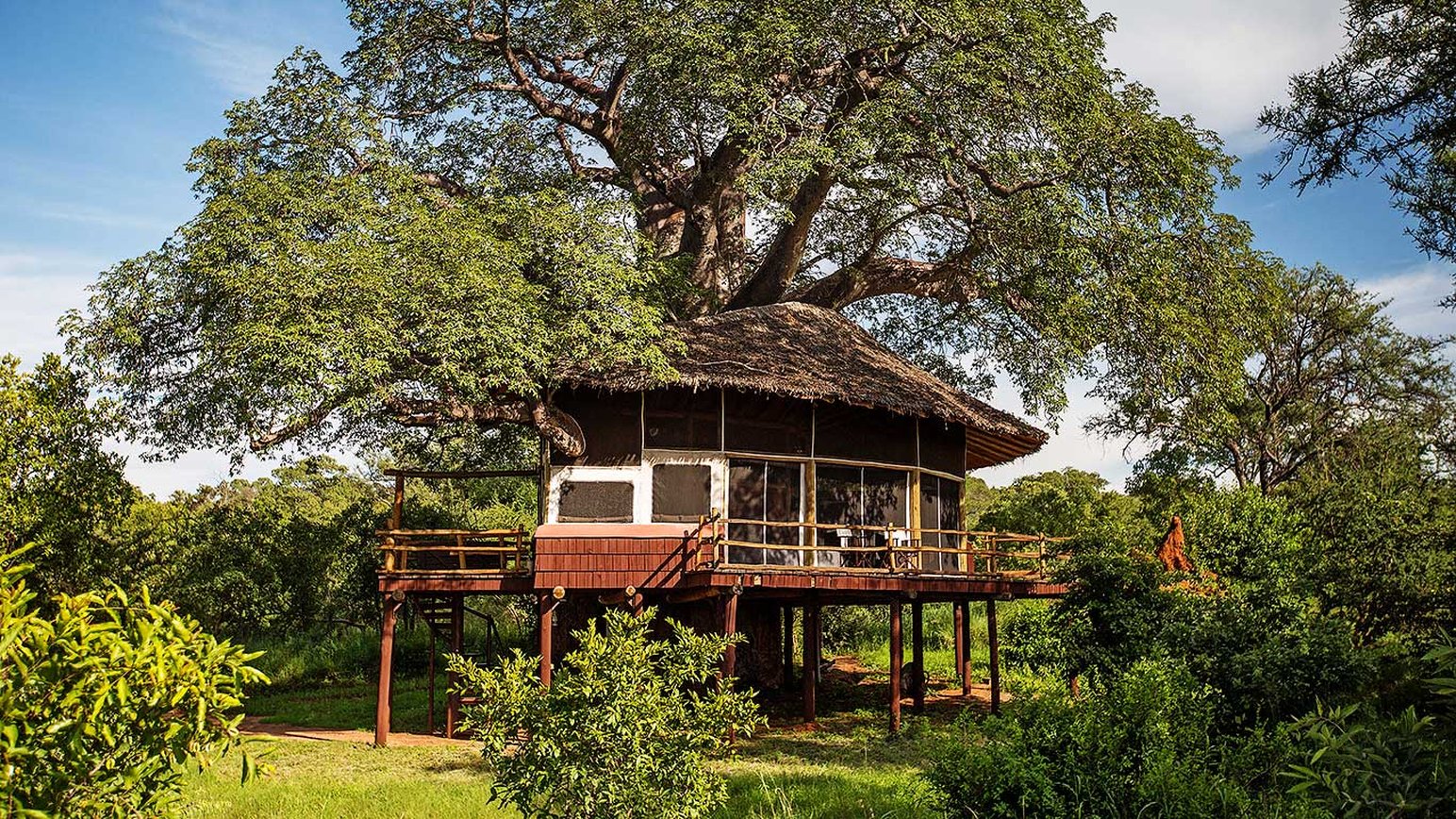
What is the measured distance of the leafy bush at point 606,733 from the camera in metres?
6.15

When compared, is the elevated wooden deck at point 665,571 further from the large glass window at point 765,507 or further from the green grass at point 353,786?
the green grass at point 353,786

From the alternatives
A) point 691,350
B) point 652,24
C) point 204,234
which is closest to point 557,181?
point 652,24

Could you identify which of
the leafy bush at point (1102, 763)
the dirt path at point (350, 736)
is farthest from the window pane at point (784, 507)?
the leafy bush at point (1102, 763)

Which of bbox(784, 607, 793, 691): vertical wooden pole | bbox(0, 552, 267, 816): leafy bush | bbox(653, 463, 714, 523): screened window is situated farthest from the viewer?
bbox(784, 607, 793, 691): vertical wooden pole

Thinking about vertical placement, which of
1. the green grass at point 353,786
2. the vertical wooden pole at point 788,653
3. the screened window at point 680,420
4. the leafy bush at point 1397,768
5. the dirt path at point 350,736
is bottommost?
the dirt path at point 350,736

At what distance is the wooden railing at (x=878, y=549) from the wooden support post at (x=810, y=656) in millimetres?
747

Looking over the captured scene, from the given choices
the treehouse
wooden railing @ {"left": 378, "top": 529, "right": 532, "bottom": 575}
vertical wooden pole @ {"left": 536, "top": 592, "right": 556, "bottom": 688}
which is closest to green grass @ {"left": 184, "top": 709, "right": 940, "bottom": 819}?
the treehouse

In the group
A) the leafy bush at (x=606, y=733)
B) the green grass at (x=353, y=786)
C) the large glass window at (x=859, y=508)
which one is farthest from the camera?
the large glass window at (x=859, y=508)

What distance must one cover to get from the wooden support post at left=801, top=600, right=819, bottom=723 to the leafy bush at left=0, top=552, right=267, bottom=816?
13.5m

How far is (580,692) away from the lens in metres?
6.29

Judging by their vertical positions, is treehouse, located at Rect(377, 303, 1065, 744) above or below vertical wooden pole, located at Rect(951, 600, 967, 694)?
above

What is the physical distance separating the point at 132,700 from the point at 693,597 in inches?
520

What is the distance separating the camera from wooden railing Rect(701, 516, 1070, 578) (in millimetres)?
16047

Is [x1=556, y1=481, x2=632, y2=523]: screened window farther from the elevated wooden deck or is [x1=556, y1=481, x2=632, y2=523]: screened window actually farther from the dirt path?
the dirt path
